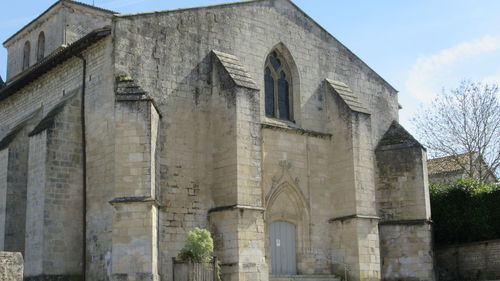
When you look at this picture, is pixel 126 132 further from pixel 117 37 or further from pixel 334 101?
pixel 334 101

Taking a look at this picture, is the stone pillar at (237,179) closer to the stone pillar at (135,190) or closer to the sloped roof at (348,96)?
the stone pillar at (135,190)

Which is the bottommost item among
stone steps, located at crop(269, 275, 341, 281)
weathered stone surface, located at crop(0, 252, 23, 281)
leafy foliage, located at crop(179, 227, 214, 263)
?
stone steps, located at crop(269, 275, 341, 281)

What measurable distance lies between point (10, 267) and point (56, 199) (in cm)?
884

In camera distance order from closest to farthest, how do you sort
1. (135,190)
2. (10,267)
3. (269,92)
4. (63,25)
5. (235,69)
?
1. (10,267)
2. (135,190)
3. (235,69)
4. (269,92)
5. (63,25)

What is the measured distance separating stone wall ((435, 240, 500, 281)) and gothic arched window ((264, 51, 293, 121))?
7.90 metres

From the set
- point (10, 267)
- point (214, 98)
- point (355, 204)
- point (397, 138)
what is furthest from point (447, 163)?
point (10, 267)

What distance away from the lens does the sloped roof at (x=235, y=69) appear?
1956cm

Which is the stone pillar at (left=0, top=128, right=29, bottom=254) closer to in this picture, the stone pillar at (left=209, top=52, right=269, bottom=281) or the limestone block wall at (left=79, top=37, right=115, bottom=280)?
the limestone block wall at (left=79, top=37, right=115, bottom=280)

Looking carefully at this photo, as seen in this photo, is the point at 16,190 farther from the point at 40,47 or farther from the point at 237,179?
the point at 40,47

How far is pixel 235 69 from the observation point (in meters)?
20.1

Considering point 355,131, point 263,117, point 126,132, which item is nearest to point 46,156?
point 126,132

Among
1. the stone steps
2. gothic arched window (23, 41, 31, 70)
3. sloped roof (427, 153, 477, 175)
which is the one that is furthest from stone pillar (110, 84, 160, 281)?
sloped roof (427, 153, 477, 175)

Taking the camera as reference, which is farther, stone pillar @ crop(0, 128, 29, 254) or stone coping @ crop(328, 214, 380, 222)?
stone coping @ crop(328, 214, 380, 222)

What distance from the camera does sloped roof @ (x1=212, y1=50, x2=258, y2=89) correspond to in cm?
1956
